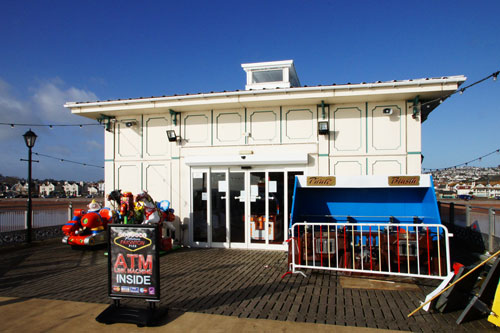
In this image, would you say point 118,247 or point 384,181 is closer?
point 118,247

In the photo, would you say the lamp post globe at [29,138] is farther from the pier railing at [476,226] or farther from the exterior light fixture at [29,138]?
the pier railing at [476,226]

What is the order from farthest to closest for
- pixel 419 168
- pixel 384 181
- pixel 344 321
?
pixel 419 168 → pixel 384 181 → pixel 344 321

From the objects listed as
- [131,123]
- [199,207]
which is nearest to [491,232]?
[199,207]

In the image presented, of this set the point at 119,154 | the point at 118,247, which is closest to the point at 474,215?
the point at 118,247

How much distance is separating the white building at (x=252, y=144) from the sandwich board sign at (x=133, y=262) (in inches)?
177

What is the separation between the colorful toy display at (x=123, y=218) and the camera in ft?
25.7

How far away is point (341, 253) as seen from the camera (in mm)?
6074

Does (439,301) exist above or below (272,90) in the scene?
below

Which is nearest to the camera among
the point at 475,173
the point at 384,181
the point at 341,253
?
the point at 341,253

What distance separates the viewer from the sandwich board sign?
4055mm

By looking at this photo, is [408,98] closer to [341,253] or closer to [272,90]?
[272,90]

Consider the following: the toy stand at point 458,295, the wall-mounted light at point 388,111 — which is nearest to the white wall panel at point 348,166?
the wall-mounted light at point 388,111

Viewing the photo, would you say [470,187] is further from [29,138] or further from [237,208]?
[29,138]

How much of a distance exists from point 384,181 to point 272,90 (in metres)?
3.47
